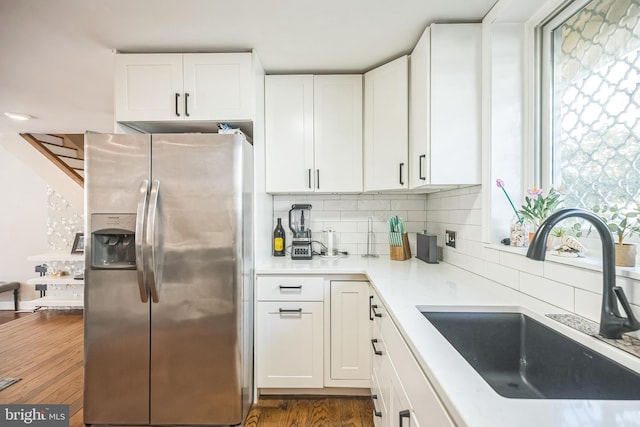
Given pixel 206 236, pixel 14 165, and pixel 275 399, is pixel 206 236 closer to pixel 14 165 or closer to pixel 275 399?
pixel 275 399

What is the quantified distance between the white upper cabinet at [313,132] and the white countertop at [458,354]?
2.29ft

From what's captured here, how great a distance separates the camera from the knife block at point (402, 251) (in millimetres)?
2307

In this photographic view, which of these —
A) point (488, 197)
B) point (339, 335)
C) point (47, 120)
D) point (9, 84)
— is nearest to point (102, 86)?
point (9, 84)

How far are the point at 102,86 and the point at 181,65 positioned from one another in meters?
1.07

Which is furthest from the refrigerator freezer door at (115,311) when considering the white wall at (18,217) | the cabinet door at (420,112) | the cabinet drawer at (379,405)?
the white wall at (18,217)

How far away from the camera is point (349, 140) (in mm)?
2299

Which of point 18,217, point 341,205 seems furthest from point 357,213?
point 18,217

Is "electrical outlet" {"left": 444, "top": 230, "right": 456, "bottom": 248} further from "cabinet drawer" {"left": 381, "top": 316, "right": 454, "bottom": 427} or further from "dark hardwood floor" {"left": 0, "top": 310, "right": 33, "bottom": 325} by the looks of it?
"dark hardwood floor" {"left": 0, "top": 310, "right": 33, "bottom": 325}

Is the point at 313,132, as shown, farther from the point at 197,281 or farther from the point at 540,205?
the point at 540,205

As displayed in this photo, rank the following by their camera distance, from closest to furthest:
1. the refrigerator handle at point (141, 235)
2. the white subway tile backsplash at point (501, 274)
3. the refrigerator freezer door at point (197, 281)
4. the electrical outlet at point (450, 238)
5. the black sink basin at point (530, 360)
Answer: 1. the black sink basin at point (530, 360)
2. the white subway tile backsplash at point (501, 274)
3. the refrigerator handle at point (141, 235)
4. the refrigerator freezer door at point (197, 281)
5. the electrical outlet at point (450, 238)

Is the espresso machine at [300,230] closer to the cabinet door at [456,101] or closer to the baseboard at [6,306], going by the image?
the cabinet door at [456,101]

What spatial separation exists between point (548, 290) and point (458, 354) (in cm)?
68

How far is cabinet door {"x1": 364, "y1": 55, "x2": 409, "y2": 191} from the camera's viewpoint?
2.02m

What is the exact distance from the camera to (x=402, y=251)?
2305 millimetres
